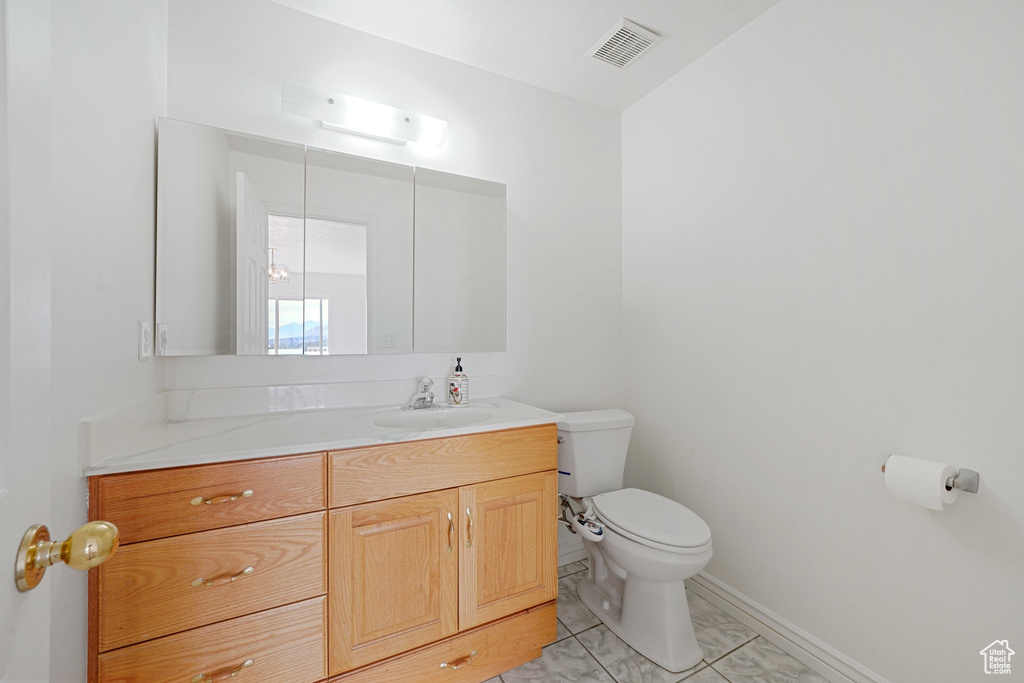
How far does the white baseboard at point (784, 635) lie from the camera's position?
1.41 metres

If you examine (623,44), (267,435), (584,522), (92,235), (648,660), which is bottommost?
(648,660)

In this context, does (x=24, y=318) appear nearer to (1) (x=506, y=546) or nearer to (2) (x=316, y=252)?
(2) (x=316, y=252)

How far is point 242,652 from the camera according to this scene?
108cm

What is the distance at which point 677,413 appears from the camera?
2.06 meters

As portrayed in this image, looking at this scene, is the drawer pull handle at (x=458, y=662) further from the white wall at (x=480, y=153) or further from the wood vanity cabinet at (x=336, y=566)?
the white wall at (x=480, y=153)

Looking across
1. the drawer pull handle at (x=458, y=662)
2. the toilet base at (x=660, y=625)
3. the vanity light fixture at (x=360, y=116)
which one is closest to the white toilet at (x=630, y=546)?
the toilet base at (x=660, y=625)

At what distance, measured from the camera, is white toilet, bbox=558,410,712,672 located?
1.48m

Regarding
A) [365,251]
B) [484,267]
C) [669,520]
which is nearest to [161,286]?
[365,251]

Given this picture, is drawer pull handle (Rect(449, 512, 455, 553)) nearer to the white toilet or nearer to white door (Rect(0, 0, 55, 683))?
the white toilet

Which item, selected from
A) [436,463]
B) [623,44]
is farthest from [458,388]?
[623,44]

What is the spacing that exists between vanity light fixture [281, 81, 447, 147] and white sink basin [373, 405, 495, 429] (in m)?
1.15

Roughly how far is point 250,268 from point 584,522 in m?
1.56

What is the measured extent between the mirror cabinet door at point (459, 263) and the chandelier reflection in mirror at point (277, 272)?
482 mm

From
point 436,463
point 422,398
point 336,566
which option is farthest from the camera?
point 422,398
